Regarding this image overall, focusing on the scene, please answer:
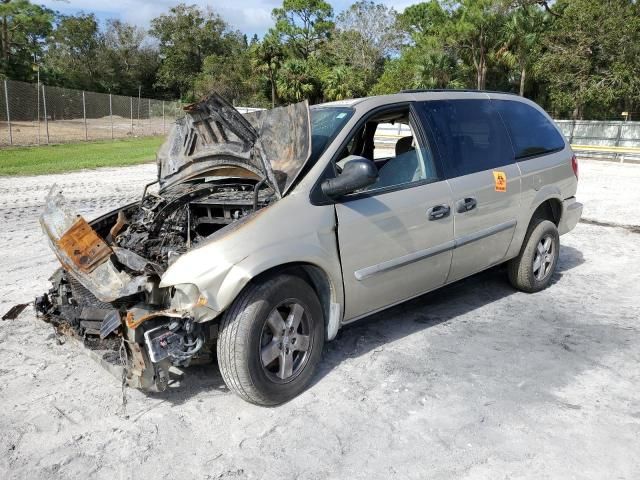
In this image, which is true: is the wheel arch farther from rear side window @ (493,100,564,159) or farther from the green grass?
the green grass

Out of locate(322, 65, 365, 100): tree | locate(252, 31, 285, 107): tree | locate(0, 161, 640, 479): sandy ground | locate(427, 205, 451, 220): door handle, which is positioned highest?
locate(252, 31, 285, 107): tree

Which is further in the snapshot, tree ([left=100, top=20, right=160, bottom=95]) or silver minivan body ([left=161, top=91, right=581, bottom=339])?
tree ([left=100, top=20, right=160, bottom=95])

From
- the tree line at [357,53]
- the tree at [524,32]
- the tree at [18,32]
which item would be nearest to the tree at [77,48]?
the tree line at [357,53]

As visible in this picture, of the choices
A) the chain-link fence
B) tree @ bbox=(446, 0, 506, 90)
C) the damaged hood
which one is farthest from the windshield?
tree @ bbox=(446, 0, 506, 90)

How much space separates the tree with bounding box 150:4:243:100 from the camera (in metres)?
59.5

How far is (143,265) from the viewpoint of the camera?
3434 millimetres

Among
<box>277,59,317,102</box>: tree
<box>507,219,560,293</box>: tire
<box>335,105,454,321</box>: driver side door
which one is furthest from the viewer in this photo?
<box>277,59,317,102</box>: tree

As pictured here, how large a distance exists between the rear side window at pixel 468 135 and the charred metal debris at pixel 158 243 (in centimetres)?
150

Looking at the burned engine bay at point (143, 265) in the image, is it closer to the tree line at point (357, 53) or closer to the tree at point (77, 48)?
the tree line at point (357, 53)

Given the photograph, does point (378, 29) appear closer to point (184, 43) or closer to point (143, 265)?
point (184, 43)

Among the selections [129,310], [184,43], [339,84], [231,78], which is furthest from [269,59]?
[129,310]

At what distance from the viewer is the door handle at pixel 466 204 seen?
430 centimetres

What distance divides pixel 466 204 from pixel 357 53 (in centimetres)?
5435

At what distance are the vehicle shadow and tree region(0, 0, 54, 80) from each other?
40539mm
